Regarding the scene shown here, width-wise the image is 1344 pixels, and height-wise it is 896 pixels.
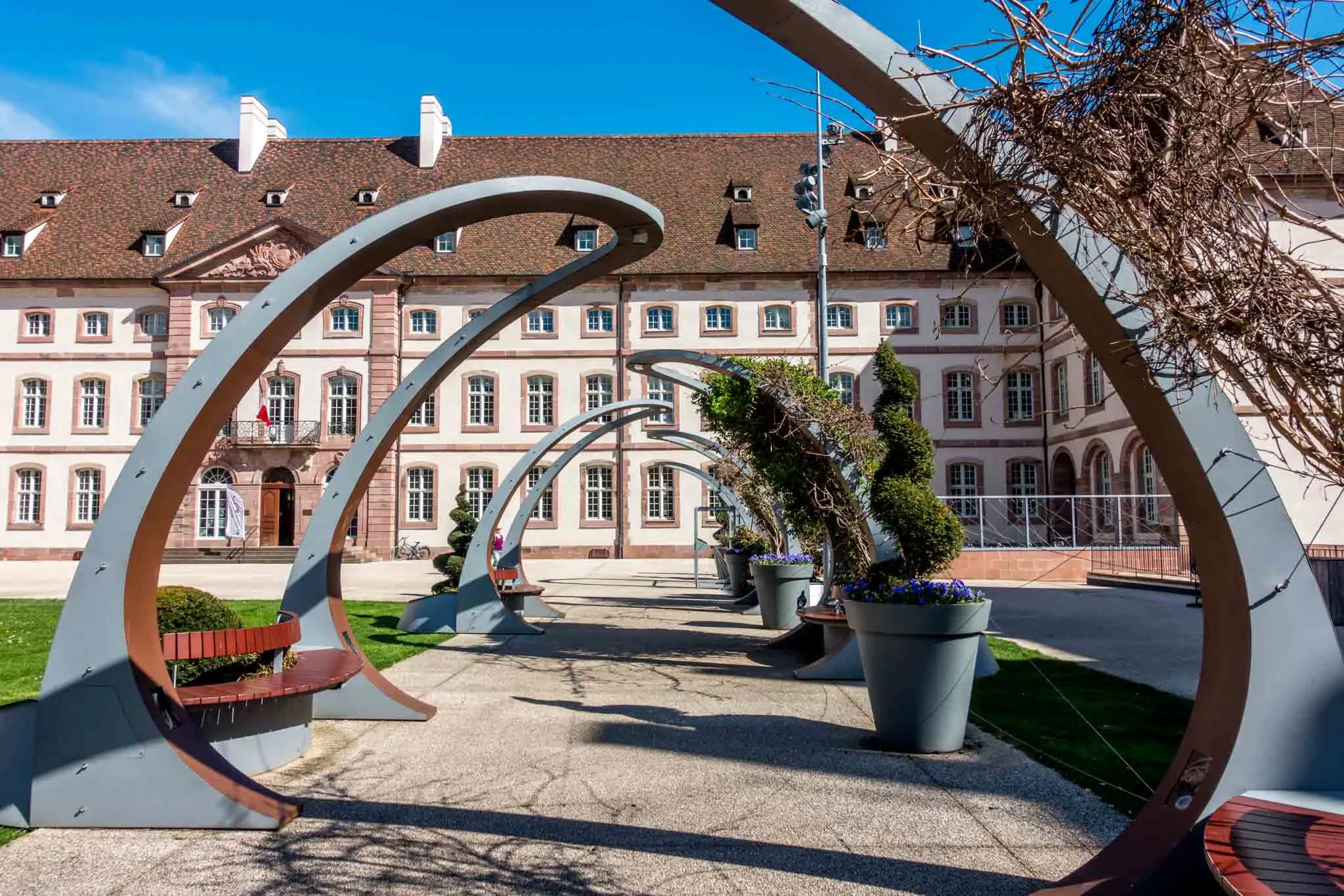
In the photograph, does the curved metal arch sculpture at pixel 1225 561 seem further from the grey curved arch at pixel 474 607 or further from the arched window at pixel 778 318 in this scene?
the arched window at pixel 778 318

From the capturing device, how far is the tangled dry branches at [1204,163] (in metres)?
2.49

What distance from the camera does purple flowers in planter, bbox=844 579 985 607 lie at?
19.4 ft

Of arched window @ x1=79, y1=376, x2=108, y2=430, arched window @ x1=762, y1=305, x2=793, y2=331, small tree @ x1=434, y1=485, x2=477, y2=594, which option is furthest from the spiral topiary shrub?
arched window @ x1=79, y1=376, x2=108, y2=430

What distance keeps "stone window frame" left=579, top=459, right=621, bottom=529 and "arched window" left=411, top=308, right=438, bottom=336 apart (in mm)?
6695

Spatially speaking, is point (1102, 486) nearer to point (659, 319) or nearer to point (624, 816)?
point (659, 319)

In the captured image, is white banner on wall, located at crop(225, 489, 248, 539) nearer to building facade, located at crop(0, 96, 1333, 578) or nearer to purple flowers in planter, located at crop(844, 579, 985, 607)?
building facade, located at crop(0, 96, 1333, 578)

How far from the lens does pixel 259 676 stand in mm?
5754

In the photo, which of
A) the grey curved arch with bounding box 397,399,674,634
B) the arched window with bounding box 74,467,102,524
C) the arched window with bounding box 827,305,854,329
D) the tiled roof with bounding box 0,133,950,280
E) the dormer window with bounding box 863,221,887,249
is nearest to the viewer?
the dormer window with bounding box 863,221,887,249

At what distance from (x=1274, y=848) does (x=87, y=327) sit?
130 feet

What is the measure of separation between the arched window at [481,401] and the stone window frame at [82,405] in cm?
1190

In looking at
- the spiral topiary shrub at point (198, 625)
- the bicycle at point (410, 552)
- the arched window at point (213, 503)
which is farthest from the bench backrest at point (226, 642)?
the arched window at point (213, 503)

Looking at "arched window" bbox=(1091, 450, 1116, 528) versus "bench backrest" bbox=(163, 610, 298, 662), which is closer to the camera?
"bench backrest" bbox=(163, 610, 298, 662)

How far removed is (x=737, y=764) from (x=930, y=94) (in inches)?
148

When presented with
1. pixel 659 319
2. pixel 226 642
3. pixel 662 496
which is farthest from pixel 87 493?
pixel 226 642
